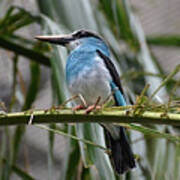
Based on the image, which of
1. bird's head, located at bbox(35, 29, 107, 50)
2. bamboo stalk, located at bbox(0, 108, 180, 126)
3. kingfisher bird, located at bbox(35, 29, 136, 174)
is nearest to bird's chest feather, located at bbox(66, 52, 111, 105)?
kingfisher bird, located at bbox(35, 29, 136, 174)

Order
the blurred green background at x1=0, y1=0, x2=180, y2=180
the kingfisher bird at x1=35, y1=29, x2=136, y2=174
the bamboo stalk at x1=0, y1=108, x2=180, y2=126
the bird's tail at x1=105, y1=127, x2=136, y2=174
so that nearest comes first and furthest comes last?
the bamboo stalk at x1=0, y1=108, x2=180, y2=126 < the blurred green background at x1=0, y1=0, x2=180, y2=180 < the bird's tail at x1=105, y1=127, x2=136, y2=174 < the kingfisher bird at x1=35, y1=29, x2=136, y2=174

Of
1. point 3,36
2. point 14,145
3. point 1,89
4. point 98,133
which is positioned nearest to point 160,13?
point 1,89

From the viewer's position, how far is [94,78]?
4.25 ft

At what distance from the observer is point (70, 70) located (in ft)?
4.38

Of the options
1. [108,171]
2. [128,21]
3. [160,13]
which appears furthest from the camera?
[160,13]

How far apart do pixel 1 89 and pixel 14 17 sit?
4.85ft

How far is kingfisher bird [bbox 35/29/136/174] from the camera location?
1192mm

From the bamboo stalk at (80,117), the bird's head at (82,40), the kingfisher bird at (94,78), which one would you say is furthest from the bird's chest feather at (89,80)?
the bamboo stalk at (80,117)

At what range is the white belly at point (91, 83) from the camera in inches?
50.7

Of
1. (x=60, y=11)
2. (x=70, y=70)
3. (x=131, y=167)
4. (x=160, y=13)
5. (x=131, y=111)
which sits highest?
(x=160, y=13)

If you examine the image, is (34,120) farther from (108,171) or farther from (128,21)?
(128,21)

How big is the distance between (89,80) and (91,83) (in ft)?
0.04

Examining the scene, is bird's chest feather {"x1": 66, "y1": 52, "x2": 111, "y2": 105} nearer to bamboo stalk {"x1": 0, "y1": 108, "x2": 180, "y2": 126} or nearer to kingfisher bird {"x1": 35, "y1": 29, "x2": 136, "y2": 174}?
kingfisher bird {"x1": 35, "y1": 29, "x2": 136, "y2": 174}

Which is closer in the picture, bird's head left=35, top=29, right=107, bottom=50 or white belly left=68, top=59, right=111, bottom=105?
white belly left=68, top=59, right=111, bottom=105
